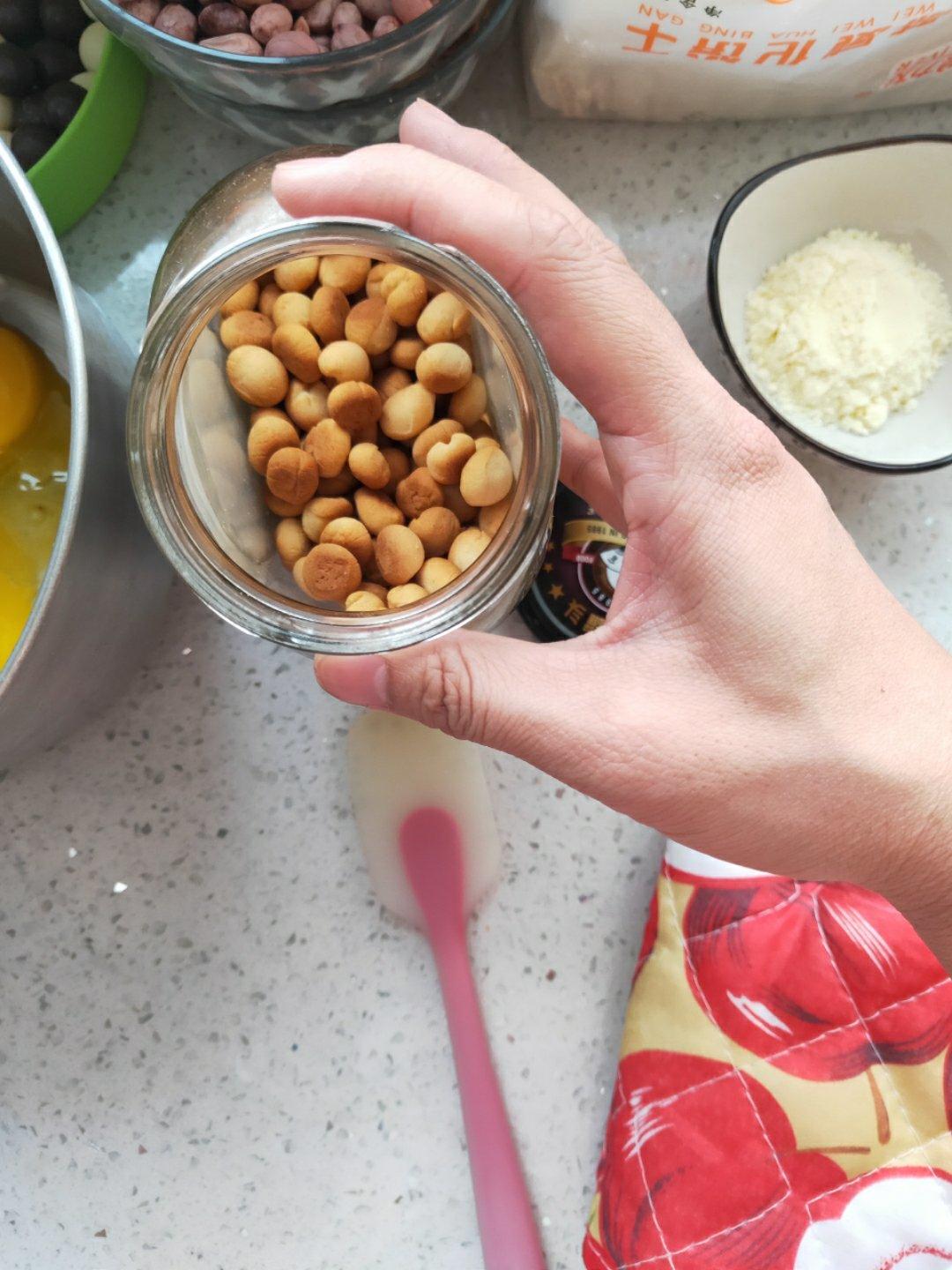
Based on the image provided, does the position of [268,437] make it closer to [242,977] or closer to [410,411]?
[410,411]

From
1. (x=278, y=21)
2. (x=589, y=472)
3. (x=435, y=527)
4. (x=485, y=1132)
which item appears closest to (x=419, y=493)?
(x=435, y=527)

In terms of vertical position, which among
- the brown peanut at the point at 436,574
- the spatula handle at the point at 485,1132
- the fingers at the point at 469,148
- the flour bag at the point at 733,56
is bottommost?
the spatula handle at the point at 485,1132

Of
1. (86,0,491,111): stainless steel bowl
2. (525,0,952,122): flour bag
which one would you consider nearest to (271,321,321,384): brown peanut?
(86,0,491,111): stainless steel bowl

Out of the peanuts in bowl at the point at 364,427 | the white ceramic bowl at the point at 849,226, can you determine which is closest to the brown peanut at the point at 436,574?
the peanuts in bowl at the point at 364,427

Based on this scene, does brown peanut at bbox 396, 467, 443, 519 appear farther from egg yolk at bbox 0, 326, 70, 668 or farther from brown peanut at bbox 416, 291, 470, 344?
egg yolk at bbox 0, 326, 70, 668

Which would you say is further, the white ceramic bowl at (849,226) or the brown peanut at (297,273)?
the white ceramic bowl at (849,226)

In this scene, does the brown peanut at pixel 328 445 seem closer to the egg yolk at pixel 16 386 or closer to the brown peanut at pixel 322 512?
the brown peanut at pixel 322 512

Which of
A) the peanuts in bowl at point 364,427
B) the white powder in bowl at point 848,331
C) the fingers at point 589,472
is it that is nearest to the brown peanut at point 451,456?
the peanuts in bowl at point 364,427

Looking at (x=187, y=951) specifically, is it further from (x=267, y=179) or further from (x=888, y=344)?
(x=888, y=344)

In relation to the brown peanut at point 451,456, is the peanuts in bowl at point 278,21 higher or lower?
higher
